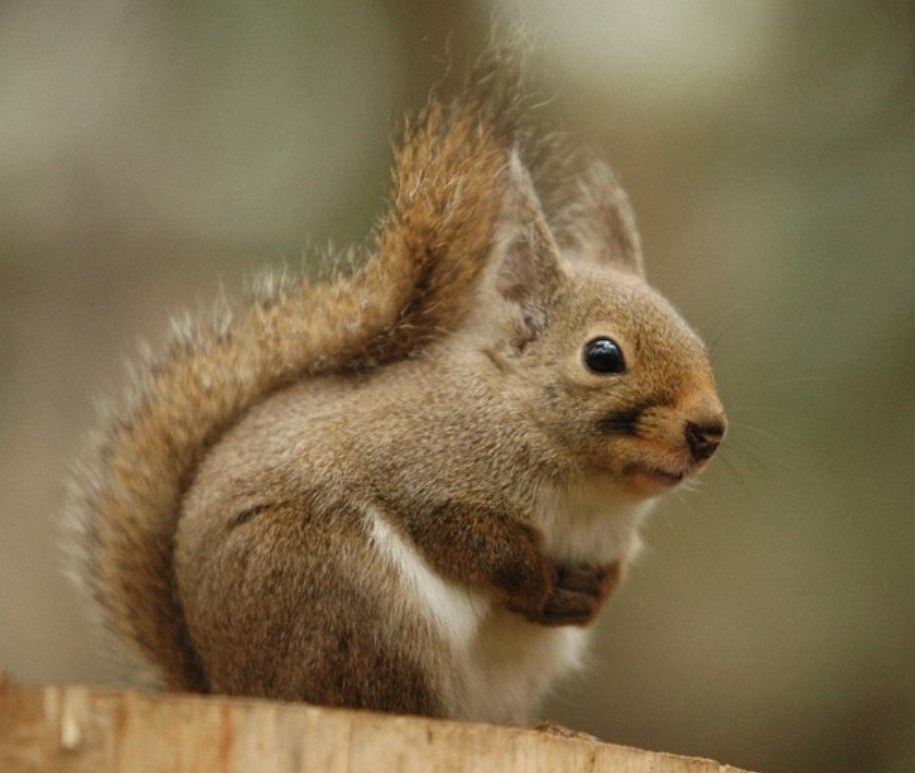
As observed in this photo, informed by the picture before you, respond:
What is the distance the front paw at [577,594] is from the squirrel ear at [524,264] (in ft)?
1.29

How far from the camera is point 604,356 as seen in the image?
2096mm

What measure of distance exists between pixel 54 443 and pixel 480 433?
1.98 metres

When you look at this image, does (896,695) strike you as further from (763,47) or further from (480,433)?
(480,433)

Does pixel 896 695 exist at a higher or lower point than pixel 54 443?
lower

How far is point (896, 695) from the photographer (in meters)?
4.02

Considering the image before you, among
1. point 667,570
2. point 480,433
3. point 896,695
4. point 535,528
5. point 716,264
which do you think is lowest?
point 535,528

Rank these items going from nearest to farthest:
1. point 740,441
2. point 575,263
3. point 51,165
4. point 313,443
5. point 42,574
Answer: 1. point 313,443
2. point 575,263
3. point 740,441
4. point 42,574
5. point 51,165

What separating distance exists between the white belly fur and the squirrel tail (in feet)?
1.19

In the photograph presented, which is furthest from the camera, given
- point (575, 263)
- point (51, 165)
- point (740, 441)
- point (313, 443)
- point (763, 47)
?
point (763, 47)

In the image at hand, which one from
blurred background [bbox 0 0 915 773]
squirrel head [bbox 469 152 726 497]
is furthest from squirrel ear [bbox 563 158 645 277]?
blurred background [bbox 0 0 915 773]

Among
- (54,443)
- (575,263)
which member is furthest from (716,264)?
(54,443)

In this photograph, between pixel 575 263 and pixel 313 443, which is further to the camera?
pixel 575 263

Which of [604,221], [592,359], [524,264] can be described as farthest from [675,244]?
[592,359]

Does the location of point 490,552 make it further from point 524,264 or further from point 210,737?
point 210,737
